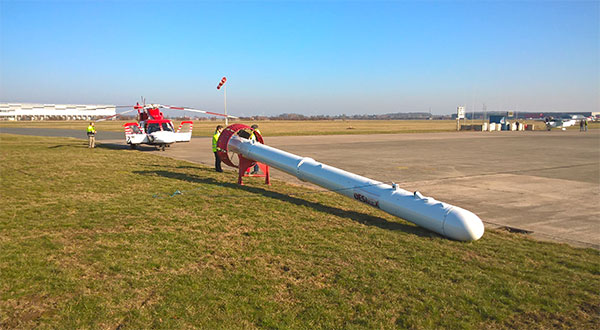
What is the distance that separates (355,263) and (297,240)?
1.55 metres

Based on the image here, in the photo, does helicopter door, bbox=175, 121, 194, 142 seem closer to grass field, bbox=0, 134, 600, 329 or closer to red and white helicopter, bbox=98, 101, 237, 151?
red and white helicopter, bbox=98, 101, 237, 151

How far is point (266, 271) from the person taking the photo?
6289 millimetres

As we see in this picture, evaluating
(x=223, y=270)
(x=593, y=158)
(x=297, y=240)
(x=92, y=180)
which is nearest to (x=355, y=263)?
(x=297, y=240)

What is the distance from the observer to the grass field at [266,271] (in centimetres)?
495

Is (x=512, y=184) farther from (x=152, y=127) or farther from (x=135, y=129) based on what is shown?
(x=135, y=129)

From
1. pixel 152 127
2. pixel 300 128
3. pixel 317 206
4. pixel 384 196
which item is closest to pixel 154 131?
pixel 152 127

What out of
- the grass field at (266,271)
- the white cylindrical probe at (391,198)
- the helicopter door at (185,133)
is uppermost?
the helicopter door at (185,133)

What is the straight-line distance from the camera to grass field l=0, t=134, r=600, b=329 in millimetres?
4945

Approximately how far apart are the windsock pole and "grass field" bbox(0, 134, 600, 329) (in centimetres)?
32

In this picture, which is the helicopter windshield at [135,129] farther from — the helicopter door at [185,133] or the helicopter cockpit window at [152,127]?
the helicopter door at [185,133]

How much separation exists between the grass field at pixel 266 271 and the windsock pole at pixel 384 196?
318mm

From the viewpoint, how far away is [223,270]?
249 inches

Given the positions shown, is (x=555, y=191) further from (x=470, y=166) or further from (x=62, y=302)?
(x=62, y=302)

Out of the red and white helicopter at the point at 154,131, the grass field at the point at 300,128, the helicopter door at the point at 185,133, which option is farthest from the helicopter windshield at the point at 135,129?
the grass field at the point at 300,128
